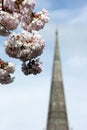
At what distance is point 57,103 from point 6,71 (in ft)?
224

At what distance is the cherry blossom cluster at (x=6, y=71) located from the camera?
14117 millimetres

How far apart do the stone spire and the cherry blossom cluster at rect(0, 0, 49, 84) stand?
213ft

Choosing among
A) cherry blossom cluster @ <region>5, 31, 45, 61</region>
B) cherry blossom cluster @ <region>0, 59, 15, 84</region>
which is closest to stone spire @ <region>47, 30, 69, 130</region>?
cherry blossom cluster @ <region>0, 59, 15, 84</region>

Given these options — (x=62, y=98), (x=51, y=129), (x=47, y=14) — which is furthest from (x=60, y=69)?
(x=47, y=14)

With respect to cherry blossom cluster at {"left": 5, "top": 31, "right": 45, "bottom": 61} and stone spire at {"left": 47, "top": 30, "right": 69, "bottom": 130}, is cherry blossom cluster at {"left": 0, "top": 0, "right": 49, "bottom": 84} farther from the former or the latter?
stone spire at {"left": 47, "top": 30, "right": 69, "bottom": 130}

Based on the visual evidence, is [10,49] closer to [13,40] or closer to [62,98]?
[13,40]

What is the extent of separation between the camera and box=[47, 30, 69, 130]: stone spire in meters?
79.2

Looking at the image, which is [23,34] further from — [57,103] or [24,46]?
[57,103]

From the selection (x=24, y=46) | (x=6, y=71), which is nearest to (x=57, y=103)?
(x=6, y=71)

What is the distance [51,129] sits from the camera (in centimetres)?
7875

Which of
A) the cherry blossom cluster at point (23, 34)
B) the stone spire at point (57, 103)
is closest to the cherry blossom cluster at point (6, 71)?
the cherry blossom cluster at point (23, 34)

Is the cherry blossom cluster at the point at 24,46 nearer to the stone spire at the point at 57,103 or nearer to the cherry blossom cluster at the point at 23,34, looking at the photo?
the cherry blossom cluster at the point at 23,34

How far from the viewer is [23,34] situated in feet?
44.2

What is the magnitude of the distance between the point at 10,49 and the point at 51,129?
65.9 metres
